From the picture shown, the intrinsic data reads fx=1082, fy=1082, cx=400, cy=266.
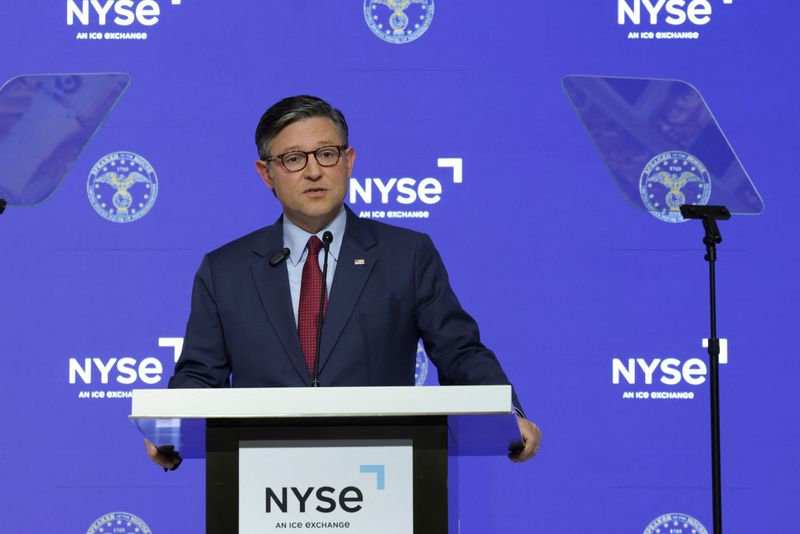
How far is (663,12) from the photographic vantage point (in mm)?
3854

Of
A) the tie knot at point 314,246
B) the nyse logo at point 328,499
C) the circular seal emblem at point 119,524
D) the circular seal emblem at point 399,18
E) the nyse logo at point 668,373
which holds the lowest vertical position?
the circular seal emblem at point 119,524

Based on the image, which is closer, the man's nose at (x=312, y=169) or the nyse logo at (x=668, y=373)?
the man's nose at (x=312, y=169)

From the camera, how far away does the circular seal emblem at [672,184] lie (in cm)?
383

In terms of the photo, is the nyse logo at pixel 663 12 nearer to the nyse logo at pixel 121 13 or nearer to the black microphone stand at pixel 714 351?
the black microphone stand at pixel 714 351

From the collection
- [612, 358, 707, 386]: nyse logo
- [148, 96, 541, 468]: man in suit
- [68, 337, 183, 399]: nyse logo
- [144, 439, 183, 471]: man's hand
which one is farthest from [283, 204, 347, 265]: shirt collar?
[612, 358, 707, 386]: nyse logo

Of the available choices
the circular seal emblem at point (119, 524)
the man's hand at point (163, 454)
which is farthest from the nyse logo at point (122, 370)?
the man's hand at point (163, 454)

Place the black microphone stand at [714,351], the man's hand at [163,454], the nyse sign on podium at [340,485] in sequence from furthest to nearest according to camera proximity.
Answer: the black microphone stand at [714,351] < the man's hand at [163,454] < the nyse sign on podium at [340,485]

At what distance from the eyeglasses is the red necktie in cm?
21

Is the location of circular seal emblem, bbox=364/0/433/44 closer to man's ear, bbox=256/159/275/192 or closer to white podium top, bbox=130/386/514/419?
man's ear, bbox=256/159/275/192

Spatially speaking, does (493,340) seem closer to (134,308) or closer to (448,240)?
(448,240)

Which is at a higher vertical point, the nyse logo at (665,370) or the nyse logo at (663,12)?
the nyse logo at (663,12)

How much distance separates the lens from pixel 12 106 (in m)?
3.91

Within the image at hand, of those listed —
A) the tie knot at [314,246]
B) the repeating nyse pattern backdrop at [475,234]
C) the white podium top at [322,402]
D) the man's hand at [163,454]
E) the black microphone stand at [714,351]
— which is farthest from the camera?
the repeating nyse pattern backdrop at [475,234]

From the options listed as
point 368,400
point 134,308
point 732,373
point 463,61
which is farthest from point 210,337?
point 732,373
